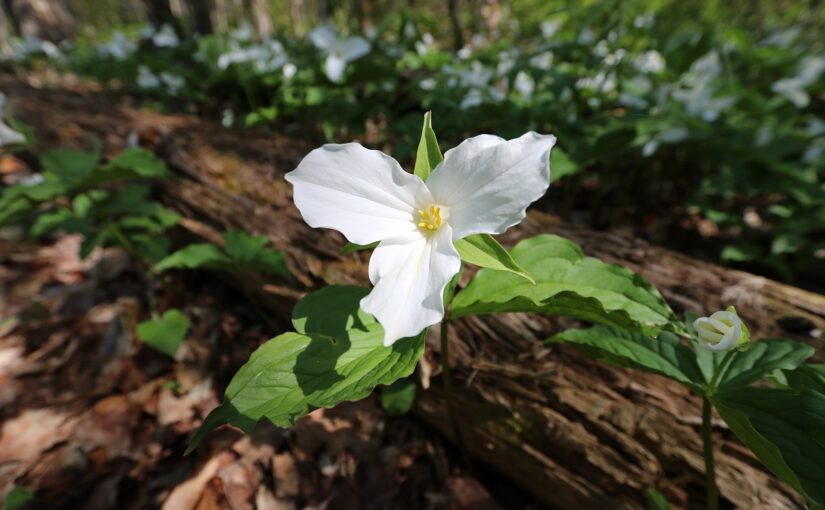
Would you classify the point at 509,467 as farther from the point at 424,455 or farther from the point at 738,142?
the point at 738,142

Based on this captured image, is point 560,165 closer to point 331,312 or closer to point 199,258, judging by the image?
point 331,312

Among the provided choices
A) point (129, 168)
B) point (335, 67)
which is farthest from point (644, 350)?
point (335, 67)

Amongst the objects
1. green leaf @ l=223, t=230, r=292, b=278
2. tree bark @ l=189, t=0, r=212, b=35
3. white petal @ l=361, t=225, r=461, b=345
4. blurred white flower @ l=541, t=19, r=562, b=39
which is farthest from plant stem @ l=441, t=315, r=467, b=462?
tree bark @ l=189, t=0, r=212, b=35

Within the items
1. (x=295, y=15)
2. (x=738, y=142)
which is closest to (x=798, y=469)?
(x=738, y=142)

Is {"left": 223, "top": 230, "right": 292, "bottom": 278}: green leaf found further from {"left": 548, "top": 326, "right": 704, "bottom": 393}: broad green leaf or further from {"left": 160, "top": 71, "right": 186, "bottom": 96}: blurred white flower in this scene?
{"left": 160, "top": 71, "right": 186, "bottom": 96}: blurred white flower

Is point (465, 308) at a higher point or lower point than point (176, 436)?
higher

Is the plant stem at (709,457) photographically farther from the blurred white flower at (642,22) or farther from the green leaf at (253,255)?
the blurred white flower at (642,22)

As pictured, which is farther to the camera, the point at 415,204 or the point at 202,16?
the point at 202,16
